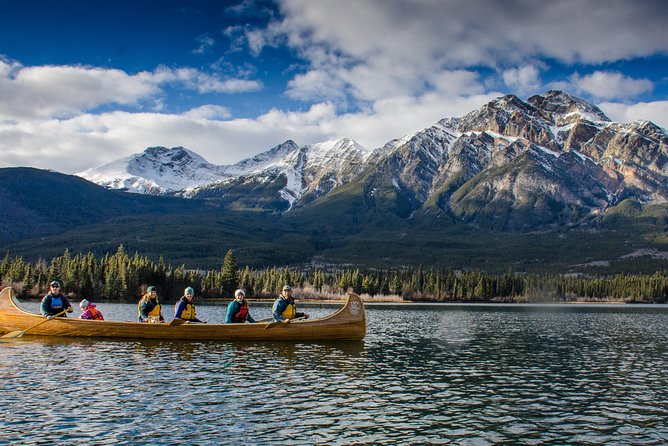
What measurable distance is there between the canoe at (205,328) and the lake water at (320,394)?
0.88 m

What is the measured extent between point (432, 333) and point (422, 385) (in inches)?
1354

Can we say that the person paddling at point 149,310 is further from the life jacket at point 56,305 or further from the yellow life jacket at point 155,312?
the life jacket at point 56,305

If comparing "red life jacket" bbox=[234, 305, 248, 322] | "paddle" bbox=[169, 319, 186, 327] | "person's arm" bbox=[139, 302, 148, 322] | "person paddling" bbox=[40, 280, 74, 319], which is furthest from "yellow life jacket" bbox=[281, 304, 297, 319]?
"person paddling" bbox=[40, 280, 74, 319]

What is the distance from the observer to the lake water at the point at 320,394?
21.4 metres

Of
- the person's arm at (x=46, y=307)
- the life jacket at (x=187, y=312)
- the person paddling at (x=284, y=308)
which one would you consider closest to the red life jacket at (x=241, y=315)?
the person paddling at (x=284, y=308)

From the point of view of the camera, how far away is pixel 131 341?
48.1m

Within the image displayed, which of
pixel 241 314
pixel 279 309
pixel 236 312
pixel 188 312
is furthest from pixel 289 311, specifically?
pixel 188 312

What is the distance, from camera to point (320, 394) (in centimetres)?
2816

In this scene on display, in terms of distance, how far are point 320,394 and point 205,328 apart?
2052cm

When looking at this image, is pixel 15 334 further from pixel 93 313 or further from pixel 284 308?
pixel 284 308

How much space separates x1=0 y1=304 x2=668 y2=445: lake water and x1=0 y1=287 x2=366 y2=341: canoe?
0.88 m

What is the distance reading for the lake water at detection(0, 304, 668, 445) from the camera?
70.1 ft

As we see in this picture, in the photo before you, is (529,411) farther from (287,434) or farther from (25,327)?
(25,327)

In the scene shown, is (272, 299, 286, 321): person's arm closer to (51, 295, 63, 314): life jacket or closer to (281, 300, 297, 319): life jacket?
(281, 300, 297, 319): life jacket
